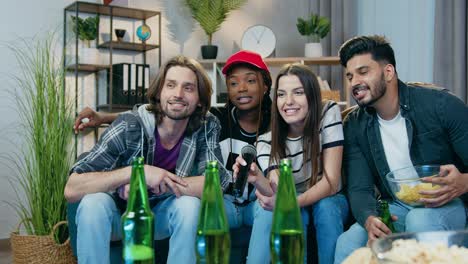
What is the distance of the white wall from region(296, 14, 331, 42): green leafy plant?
339 mm

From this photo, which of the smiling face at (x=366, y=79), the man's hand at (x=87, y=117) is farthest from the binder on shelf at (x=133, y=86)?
the smiling face at (x=366, y=79)

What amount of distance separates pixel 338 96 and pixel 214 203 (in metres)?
3.21

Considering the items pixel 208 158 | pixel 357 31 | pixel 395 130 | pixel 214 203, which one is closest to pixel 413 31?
pixel 357 31

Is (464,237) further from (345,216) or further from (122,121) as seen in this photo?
(122,121)

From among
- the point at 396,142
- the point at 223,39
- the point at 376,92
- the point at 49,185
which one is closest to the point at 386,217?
the point at 396,142

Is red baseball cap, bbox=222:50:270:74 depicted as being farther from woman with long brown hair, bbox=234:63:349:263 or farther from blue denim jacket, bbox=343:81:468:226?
blue denim jacket, bbox=343:81:468:226

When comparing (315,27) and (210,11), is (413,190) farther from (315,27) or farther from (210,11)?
(210,11)

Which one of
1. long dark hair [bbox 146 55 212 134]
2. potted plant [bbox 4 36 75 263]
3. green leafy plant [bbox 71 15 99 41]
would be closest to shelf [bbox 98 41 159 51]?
green leafy plant [bbox 71 15 99 41]

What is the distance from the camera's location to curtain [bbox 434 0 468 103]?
136 inches

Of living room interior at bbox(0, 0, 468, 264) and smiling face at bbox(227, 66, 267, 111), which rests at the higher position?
living room interior at bbox(0, 0, 468, 264)

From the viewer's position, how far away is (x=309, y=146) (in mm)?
2164

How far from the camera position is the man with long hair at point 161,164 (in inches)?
73.1

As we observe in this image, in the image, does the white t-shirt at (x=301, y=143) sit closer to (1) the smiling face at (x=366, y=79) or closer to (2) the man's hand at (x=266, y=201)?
(1) the smiling face at (x=366, y=79)

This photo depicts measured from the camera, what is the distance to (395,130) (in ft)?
7.06
